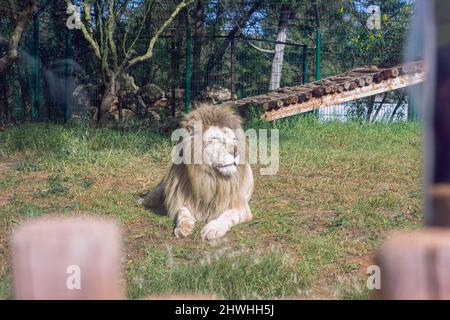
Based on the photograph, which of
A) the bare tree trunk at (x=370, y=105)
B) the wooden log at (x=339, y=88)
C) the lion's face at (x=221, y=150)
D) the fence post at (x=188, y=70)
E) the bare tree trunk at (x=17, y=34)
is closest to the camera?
the lion's face at (x=221, y=150)

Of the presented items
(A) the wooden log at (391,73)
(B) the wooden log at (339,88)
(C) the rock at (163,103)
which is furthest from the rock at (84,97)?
(A) the wooden log at (391,73)

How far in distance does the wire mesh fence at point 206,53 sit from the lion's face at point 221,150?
20.1ft

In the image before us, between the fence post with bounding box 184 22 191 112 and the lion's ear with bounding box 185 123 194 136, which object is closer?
the lion's ear with bounding box 185 123 194 136

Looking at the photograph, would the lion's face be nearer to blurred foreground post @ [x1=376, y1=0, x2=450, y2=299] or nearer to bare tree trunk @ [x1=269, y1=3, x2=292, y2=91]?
blurred foreground post @ [x1=376, y1=0, x2=450, y2=299]

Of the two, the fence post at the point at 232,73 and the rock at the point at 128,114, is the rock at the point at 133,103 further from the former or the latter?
the fence post at the point at 232,73

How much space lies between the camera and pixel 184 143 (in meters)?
5.45

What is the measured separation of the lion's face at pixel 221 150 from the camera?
5215 millimetres

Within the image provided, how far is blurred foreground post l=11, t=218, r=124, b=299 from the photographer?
3.99ft

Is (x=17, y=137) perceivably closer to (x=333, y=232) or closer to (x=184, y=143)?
(x=184, y=143)

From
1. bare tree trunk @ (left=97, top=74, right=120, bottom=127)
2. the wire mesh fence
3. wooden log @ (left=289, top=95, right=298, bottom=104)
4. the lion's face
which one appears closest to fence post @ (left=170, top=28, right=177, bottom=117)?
the wire mesh fence

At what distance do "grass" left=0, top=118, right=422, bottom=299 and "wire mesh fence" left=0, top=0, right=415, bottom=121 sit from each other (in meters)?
2.43

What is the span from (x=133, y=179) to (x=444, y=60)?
5782mm

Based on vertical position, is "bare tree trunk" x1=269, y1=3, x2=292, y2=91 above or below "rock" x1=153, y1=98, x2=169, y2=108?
above

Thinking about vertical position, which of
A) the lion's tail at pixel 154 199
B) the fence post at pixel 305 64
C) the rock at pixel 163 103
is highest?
the fence post at pixel 305 64
